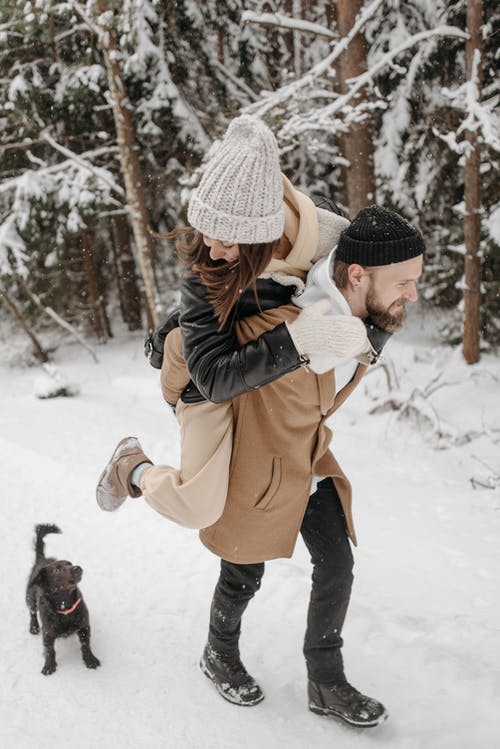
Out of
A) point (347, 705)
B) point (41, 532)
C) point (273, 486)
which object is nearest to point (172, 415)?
point (41, 532)

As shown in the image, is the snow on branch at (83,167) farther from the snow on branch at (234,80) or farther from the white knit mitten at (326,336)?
the white knit mitten at (326,336)

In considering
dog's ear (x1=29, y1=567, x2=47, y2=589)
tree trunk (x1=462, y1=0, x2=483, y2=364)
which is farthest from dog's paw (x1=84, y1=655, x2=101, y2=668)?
tree trunk (x1=462, y1=0, x2=483, y2=364)

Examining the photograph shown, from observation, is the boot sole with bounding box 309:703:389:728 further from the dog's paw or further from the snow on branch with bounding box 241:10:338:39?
the snow on branch with bounding box 241:10:338:39

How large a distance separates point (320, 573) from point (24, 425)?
6058 mm

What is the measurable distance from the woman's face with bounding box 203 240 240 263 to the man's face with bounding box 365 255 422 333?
1.78 feet

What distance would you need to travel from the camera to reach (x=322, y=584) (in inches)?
104

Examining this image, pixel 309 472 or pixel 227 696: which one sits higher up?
pixel 309 472

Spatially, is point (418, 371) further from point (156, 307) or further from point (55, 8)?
point (55, 8)

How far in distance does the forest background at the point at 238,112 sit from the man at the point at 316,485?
5.90 m

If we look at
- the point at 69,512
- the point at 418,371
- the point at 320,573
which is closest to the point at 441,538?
the point at 320,573

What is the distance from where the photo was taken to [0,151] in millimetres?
12062

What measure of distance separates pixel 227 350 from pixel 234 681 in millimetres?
1806

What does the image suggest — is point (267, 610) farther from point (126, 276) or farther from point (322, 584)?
point (126, 276)

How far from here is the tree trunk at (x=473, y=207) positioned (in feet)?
25.1
